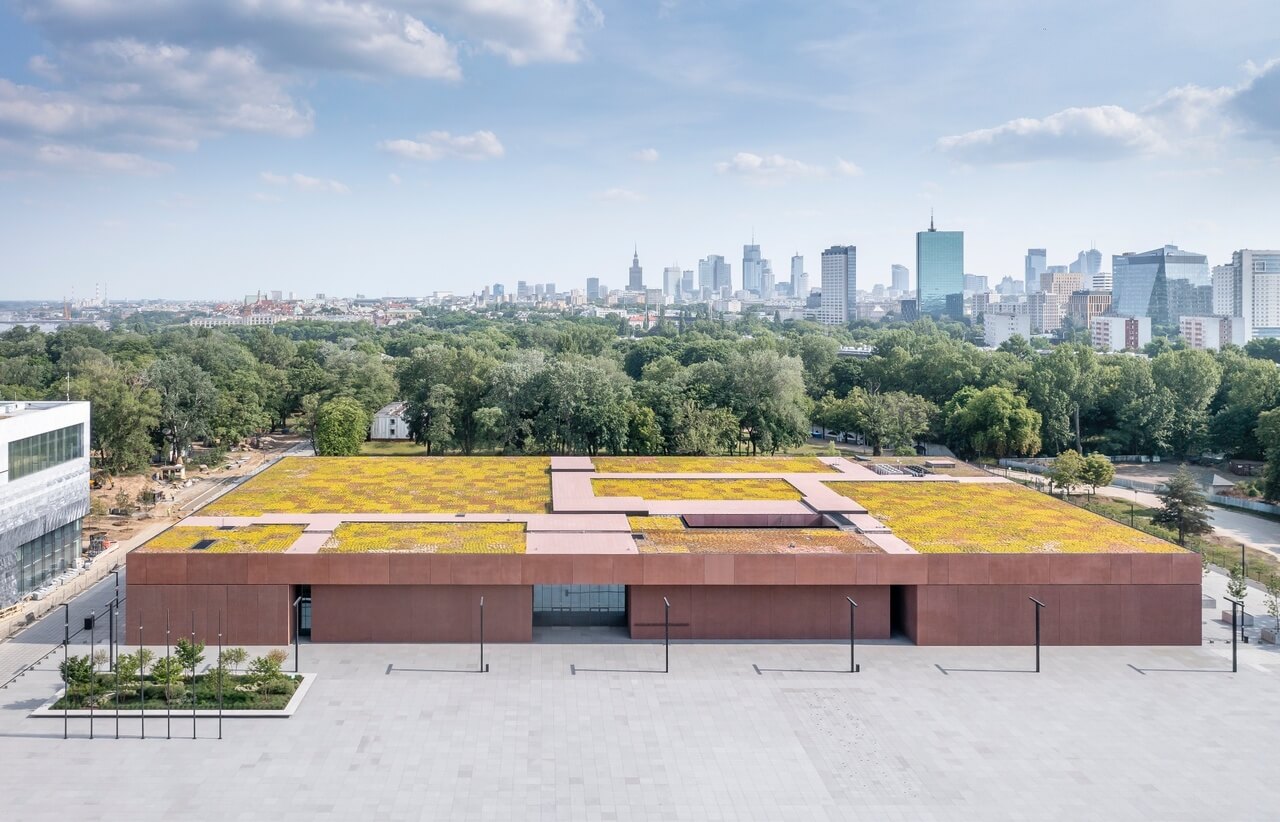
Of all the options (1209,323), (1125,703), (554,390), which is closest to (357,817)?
(1125,703)

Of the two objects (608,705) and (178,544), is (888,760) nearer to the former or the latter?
(608,705)

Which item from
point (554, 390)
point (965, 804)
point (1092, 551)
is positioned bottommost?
point (965, 804)

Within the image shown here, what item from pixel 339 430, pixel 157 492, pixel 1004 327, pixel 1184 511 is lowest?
pixel 157 492

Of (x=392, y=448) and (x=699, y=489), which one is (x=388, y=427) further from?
(x=699, y=489)

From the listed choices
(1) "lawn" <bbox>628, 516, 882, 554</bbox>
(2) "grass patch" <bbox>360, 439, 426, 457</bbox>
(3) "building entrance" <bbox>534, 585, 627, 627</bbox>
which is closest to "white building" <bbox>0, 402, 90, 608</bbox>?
(3) "building entrance" <bbox>534, 585, 627, 627</bbox>

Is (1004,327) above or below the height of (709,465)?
above

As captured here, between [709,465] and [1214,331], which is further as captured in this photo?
[1214,331]

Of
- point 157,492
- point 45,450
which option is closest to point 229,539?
point 45,450
